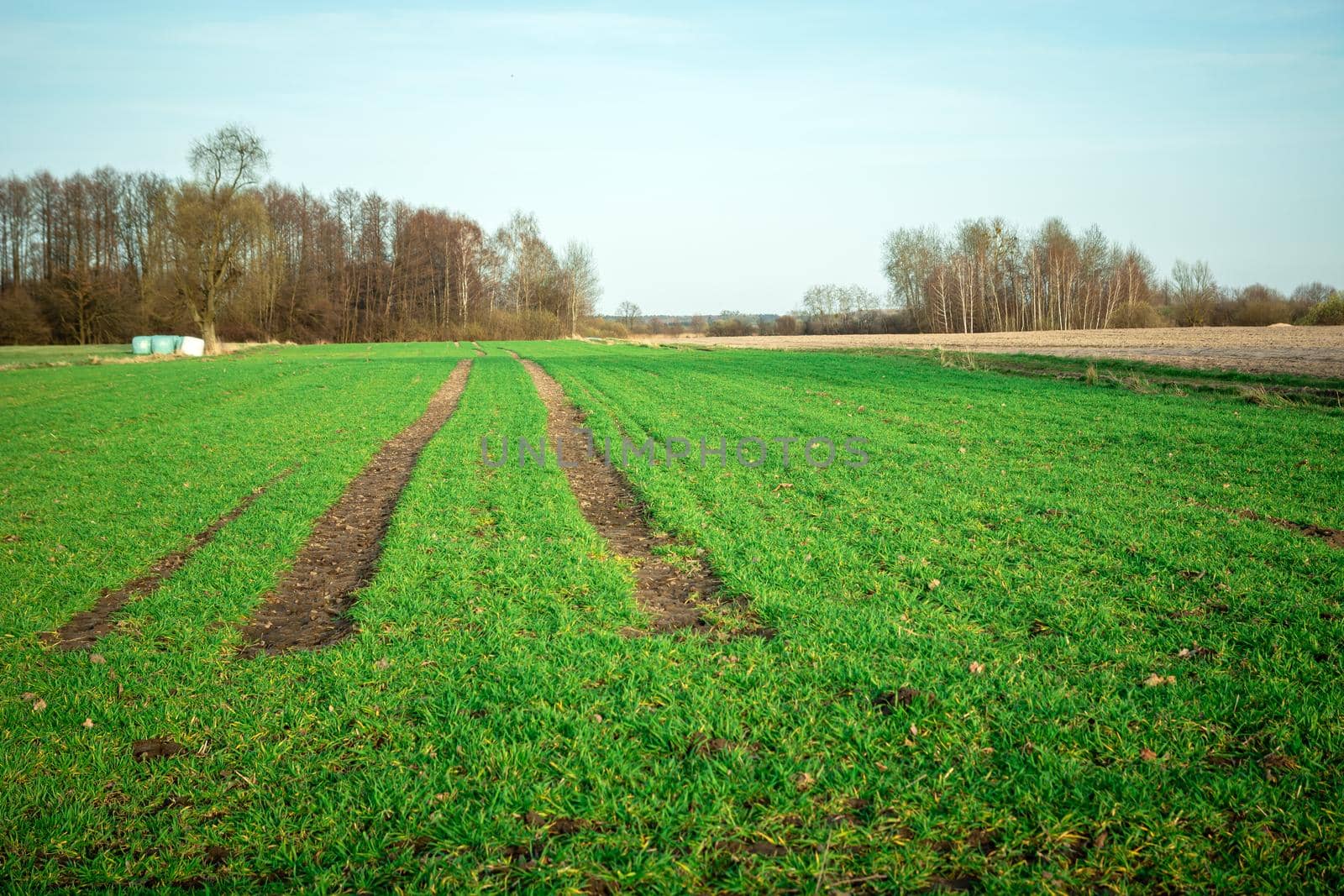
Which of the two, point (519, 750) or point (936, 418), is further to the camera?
point (936, 418)

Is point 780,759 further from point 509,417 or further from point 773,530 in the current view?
point 509,417

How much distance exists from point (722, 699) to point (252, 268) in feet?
249

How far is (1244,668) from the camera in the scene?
440 cm

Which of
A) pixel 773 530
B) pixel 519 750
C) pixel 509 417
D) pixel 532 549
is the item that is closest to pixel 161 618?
pixel 532 549

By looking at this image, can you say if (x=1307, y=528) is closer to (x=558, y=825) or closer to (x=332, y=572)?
(x=558, y=825)

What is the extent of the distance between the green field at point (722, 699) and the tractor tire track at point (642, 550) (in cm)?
18

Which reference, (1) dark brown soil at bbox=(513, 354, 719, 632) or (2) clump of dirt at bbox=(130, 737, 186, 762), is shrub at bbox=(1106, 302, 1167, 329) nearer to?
(1) dark brown soil at bbox=(513, 354, 719, 632)

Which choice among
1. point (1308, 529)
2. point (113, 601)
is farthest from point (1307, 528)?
point (113, 601)

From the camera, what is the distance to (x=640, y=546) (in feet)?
24.0

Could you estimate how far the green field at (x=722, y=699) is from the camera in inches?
117

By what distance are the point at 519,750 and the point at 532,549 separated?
351cm

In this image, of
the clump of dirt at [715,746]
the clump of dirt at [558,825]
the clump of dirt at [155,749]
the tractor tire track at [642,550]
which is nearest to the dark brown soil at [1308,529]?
the tractor tire track at [642,550]

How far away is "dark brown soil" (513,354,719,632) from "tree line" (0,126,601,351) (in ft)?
141

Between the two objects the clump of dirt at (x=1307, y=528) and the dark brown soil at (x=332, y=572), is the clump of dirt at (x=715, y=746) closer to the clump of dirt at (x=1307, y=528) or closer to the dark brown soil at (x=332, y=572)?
the dark brown soil at (x=332, y=572)
